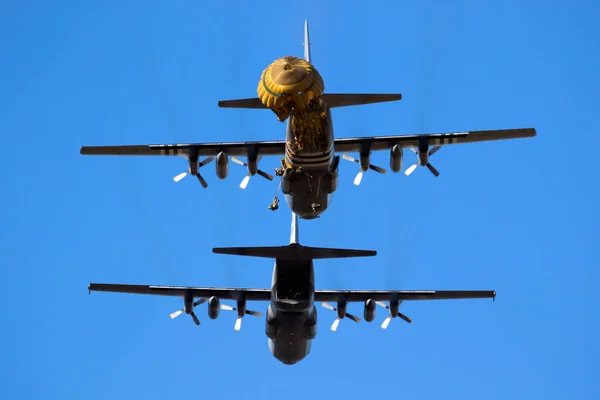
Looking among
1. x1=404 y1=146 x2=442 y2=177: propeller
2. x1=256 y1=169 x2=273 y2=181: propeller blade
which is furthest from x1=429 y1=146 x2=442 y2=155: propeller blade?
x1=256 y1=169 x2=273 y2=181: propeller blade

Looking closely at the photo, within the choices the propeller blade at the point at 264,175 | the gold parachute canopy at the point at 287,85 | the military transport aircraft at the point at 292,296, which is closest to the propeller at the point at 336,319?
the military transport aircraft at the point at 292,296

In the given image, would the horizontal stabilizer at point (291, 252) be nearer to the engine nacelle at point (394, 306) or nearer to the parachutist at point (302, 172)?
the parachutist at point (302, 172)

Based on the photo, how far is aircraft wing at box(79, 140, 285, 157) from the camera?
52672 mm

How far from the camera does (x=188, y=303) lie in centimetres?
5694

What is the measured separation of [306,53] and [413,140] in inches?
308

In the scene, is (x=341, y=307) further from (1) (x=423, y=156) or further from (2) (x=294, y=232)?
(1) (x=423, y=156)

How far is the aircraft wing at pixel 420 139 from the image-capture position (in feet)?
169

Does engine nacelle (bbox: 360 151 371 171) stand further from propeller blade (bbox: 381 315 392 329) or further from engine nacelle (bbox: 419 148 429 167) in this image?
propeller blade (bbox: 381 315 392 329)

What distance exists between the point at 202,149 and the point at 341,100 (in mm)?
8556

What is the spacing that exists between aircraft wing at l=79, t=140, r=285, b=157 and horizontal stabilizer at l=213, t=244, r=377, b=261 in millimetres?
5221

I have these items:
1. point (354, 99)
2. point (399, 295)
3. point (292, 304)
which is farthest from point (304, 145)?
point (399, 295)

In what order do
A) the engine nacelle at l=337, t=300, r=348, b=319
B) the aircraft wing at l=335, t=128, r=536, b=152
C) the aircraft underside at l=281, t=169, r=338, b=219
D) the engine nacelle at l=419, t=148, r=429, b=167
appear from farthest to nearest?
the engine nacelle at l=337, t=300, r=348, b=319 → the engine nacelle at l=419, t=148, r=429, b=167 → the aircraft wing at l=335, t=128, r=536, b=152 → the aircraft underside at l=281, t=169, r=338, b=219

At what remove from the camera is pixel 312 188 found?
4972 cm

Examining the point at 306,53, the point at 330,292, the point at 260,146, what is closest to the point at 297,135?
the point at 260,146
